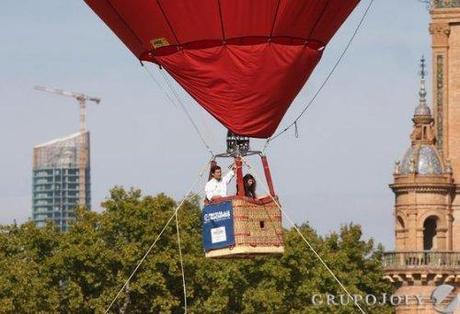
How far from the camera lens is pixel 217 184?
69.2 metres

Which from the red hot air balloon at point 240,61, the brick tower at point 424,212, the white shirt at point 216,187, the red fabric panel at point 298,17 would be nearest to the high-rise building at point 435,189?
the brick tower at point 424,212

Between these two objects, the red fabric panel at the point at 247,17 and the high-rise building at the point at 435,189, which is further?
the high-rise building at the point at 435,189

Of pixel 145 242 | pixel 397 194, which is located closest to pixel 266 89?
pixel 397 194

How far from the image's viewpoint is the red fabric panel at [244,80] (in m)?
70.2

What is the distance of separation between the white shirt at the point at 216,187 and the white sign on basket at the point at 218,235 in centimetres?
62

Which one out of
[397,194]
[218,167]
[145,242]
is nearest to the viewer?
[218,167]

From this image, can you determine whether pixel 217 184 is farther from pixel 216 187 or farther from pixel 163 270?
pixel 163 270

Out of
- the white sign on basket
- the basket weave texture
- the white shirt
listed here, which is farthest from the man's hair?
the white sign on basket

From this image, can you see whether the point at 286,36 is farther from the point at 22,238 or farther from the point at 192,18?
→ the point at 22,238

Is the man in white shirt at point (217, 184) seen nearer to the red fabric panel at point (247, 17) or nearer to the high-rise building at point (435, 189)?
the red fabric panel at point (247, 17)

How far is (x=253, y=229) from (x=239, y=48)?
11.7 feet

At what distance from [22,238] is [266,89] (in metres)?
56.5

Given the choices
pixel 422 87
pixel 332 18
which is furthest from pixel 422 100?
pixel 332 18

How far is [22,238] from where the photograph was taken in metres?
126
